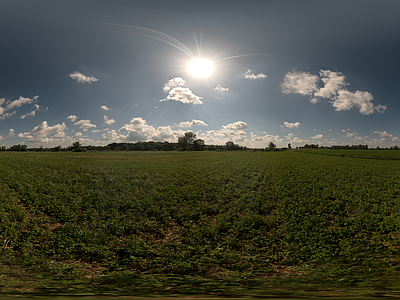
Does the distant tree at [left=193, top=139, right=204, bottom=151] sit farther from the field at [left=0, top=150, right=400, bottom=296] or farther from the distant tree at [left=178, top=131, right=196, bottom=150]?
the field at [left=0, top=150, right=400, bottom=296]

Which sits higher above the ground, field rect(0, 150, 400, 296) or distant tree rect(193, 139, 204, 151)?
distant tree rect(193, 139, 204, 151)

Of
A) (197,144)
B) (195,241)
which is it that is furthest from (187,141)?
(195,241)

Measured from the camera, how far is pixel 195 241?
304 inches

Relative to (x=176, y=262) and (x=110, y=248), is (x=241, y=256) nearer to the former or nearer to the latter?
(x=176, y=262)

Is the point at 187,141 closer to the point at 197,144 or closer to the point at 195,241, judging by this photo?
the point at 197,144

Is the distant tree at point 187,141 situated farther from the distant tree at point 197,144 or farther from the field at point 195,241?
the field at point 195,241

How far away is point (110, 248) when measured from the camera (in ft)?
23.1

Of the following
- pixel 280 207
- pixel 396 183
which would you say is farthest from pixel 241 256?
pixel 396 183

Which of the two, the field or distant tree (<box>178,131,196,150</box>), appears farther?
distant tree (<box>178,131,196,150</box>)

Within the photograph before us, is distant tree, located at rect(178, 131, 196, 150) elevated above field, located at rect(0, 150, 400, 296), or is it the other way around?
distant tree, located at rect(178, 131, 196, 150)

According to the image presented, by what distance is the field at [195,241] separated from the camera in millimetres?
4816

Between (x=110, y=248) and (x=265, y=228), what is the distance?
678 centimetres

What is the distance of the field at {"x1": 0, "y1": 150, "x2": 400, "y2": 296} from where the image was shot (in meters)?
4.82

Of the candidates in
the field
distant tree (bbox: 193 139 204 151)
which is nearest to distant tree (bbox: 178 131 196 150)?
distant tree (bbox: 193 139 204 151)
